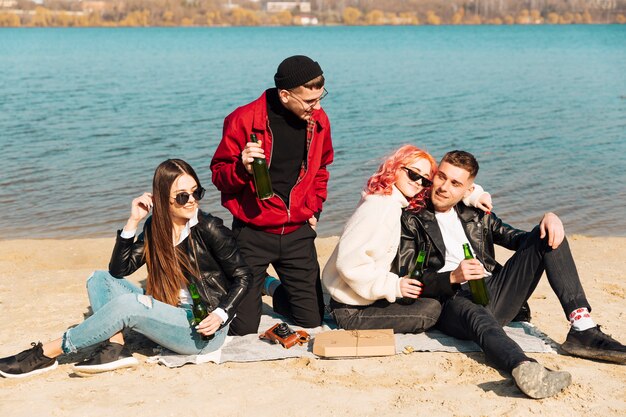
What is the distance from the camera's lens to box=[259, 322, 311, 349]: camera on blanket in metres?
6.19

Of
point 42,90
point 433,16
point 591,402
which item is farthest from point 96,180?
point 433,16

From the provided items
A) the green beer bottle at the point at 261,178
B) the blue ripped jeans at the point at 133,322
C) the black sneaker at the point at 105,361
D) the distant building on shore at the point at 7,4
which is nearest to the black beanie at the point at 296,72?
the green beer bottle at the point at 261,178

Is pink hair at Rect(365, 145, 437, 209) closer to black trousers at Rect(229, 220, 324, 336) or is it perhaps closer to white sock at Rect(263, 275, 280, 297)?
black trousers at Rect(229, 220, 324, 336)

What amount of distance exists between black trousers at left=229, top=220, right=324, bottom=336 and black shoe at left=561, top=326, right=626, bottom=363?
200cm

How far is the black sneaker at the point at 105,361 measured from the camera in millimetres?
5605

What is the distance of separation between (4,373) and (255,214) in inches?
86.2

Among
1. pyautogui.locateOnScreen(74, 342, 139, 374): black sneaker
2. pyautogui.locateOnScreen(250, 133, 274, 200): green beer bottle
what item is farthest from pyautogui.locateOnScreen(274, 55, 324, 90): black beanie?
pyautogui.locateOnScreen(74, 342, 139, 374): black sneaker

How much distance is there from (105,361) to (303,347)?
1468 mm

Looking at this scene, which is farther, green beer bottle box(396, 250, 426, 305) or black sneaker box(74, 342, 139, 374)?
green beer bottle box(396, 250, 426, 305)

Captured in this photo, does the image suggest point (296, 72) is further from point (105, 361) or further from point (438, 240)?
point (105, 361)

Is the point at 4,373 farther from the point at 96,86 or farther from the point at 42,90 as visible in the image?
the point at 96,86

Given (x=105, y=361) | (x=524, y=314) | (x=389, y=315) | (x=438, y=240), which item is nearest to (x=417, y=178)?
(x=438, y=240)

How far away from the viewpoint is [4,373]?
5.66m

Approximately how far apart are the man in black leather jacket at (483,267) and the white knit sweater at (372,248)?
26 centimetres
